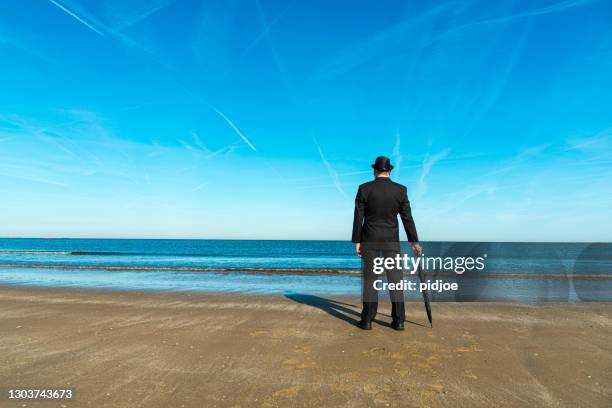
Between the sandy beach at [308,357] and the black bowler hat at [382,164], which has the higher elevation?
the black bowler hat at [382,164]

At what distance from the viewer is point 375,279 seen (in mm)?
5348

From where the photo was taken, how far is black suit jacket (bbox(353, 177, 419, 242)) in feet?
17.7

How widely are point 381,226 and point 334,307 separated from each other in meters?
3.12

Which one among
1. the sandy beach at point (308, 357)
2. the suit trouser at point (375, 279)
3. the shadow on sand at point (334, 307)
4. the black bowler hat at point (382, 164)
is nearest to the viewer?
the sandy beach at point (308, 357)

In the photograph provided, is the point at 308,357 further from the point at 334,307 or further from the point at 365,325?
the point at 334,307

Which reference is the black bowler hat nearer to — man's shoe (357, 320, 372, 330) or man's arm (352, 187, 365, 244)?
man's arm (352, 187, 365, 244)

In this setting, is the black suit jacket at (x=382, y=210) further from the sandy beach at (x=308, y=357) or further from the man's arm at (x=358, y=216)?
the sandy beach at (x=308, y=357)

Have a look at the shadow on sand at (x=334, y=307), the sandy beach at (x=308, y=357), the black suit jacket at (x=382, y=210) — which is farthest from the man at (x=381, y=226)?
the shadow on sand at (x=334, y=307)

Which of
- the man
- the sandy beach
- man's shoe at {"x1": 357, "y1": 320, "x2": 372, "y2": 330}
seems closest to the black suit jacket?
the man

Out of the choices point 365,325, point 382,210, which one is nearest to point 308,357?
point 365,325

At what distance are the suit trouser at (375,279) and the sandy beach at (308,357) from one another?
34 cm

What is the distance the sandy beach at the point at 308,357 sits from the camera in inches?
123

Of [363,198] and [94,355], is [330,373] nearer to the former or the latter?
[363,198]

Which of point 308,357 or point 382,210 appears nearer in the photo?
point 308,357
